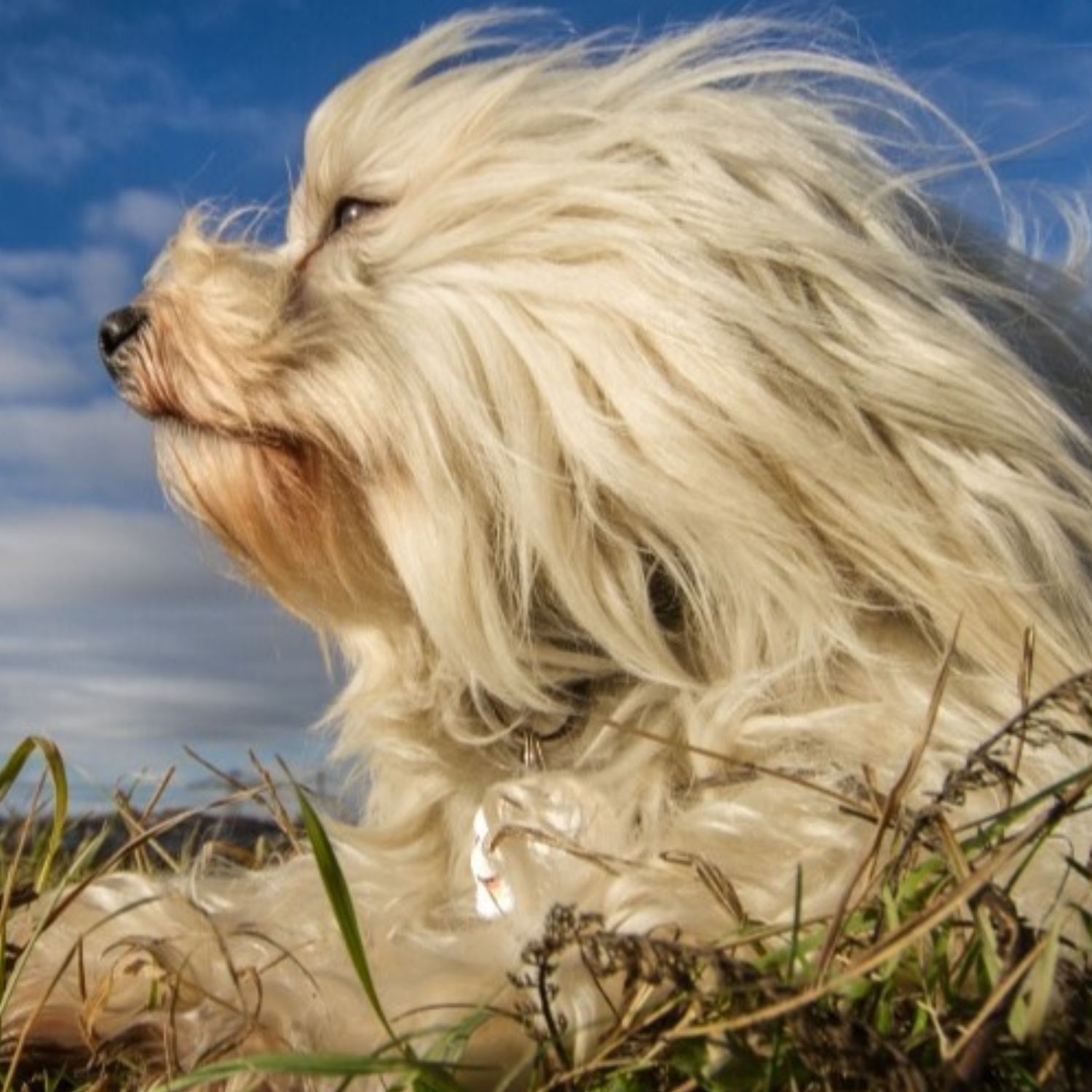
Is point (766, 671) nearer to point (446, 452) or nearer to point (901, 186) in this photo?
point (446, 452)

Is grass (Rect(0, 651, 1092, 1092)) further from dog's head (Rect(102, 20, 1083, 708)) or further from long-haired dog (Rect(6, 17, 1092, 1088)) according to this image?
dog's head (Rect(102, 20, 1083, 708))

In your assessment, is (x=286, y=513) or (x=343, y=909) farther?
(x=286, y=513)

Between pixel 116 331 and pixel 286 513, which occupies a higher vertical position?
pixel 116 331

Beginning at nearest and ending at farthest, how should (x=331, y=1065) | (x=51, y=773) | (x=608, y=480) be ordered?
(x=331, y=1065) → (x=51, y=773) → (x=608, y=480)

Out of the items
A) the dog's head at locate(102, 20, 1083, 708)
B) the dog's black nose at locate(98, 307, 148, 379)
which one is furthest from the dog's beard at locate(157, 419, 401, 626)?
the dog's black nose at locate(98, 307, 148, 379)

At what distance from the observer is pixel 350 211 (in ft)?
9.81

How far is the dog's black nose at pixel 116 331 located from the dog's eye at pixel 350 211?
0.35 meters

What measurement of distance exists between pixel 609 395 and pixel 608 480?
0.41ft

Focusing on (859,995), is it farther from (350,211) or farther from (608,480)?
(350,211)

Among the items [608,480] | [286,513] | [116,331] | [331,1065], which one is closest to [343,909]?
[331,1065]

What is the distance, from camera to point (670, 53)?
117 inches

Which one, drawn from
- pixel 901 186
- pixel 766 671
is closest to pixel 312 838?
pixel 766 671

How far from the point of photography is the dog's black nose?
2811mm

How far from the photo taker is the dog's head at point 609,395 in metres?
2.47
